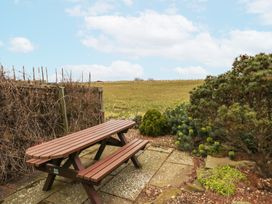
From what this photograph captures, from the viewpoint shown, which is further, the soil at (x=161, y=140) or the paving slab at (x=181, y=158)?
the soil at (x=161, y=140)

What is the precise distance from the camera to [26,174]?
376 centimetres

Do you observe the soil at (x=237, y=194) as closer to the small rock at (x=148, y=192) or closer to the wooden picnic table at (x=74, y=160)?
the small rock at (x=148, y=192)

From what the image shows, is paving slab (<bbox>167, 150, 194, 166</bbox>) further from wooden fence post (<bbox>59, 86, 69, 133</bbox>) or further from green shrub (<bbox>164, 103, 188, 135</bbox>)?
wooden fence post (<bbox>59, 86, 69, 133</bbox>)

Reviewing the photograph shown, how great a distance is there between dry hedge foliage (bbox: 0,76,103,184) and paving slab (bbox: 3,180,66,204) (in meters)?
0.57

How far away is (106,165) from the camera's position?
9.25 feet

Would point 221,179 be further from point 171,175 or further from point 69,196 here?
point 69,196

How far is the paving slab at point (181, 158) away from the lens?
4066 millimetres

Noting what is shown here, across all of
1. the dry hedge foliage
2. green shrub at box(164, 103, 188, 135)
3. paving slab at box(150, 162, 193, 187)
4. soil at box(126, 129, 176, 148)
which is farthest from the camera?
green shrub at box(164, 103, 188, 135)

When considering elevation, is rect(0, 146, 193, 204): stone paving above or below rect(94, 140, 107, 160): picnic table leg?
below

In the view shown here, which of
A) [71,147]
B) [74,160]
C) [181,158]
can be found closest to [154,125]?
[181,158]

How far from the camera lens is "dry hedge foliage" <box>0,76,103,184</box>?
354cm

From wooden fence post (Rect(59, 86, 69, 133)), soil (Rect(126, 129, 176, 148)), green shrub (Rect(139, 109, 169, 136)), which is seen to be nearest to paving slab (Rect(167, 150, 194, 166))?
soil (Rect(126, 129, 176, 148))

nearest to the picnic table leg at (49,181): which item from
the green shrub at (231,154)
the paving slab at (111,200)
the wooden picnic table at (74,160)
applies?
the wooden picnic table at (74,160)

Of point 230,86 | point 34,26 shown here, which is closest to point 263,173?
point 230,86
